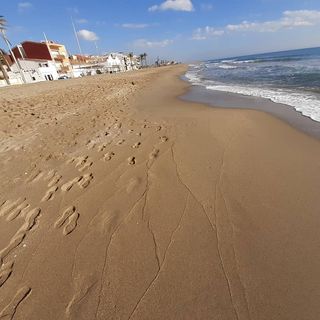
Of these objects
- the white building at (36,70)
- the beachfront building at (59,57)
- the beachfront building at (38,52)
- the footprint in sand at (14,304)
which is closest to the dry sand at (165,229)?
the footprint in sand at (14,304)

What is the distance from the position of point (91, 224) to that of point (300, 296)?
2489mm

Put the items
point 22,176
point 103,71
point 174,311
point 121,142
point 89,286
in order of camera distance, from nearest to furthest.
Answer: point 174,311 → point 89,286 → point 22,176 → point 121,142 → point 103,71

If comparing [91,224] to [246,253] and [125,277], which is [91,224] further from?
[246,253]

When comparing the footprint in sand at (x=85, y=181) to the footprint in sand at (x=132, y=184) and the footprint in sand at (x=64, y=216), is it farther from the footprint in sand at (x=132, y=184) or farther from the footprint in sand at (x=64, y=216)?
the footprint in sand at (x=132, y=184)

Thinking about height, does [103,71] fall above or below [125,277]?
below

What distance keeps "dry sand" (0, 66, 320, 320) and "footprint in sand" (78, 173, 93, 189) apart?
3cm

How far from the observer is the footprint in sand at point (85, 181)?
151 inches

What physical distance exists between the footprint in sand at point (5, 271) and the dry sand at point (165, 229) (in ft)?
0.04

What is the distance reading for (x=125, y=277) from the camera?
7.27 ft

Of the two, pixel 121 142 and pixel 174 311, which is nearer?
pixel 174 311

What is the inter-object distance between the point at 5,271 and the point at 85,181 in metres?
1.83

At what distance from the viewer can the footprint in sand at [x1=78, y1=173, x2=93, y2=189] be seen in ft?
12.6

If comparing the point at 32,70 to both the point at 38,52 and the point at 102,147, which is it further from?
the point at 102,147

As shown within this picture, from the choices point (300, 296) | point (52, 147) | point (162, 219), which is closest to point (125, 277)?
point (162, 219)
